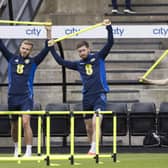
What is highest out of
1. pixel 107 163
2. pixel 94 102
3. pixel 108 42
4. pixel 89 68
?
pixel 108 42

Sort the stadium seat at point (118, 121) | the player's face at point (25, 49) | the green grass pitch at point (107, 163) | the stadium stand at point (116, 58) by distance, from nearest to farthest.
Result: the green grass pitch at point (107, 163)
the player's face at point (25, 49)
the stadium seat at point (118, 121)
the stadium stand at point (116, 58)

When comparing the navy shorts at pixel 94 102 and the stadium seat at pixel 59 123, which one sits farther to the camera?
the stadium seat at pixel 59 123

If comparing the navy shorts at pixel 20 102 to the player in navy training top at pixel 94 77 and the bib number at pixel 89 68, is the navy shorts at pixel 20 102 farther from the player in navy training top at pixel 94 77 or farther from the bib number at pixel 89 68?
the bib number at pixel 89 68

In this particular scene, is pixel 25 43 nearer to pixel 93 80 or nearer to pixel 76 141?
pixel 93 80

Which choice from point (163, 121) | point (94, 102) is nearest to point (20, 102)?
point (94, 102)

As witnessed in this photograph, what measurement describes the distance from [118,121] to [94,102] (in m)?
3.38

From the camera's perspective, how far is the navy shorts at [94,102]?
1473 centimetres

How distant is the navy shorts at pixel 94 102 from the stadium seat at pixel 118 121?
3245 mm

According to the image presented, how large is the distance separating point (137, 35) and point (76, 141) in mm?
3360

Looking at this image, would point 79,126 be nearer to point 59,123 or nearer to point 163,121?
point 59,123

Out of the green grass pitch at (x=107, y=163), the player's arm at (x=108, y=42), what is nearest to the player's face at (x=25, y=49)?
the player's arm at (x=108, y=42)

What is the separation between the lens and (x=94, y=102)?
48.5 feet

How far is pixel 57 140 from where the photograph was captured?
64.6ft

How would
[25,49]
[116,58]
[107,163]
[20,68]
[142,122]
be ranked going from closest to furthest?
[107,163], [25,49], [20,68], [142,122], [116,58]
